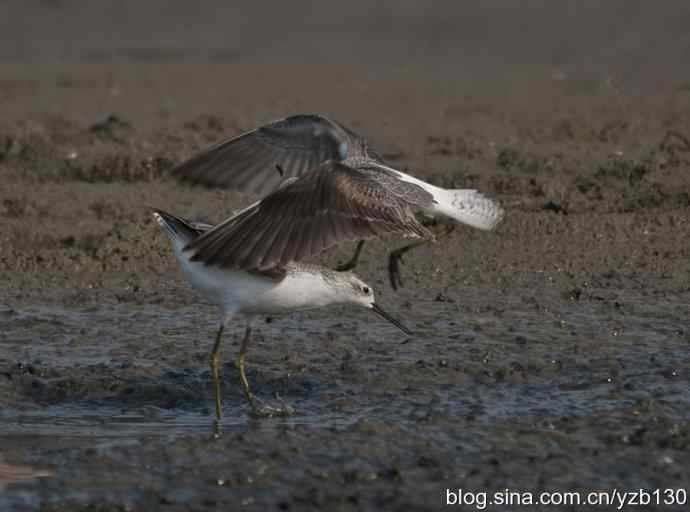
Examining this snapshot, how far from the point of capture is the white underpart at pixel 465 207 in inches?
296

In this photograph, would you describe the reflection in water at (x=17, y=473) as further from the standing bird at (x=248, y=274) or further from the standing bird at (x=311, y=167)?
the standing bird at (x=311, y=167)

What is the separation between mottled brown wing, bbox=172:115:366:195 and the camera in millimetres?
7791

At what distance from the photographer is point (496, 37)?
16.6m

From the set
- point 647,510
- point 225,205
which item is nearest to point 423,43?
point 225,205

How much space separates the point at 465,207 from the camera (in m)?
7.63

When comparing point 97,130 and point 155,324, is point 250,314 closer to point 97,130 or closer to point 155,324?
point 155,324

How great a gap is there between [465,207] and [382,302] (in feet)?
3.10

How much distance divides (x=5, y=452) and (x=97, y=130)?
5.72 metres

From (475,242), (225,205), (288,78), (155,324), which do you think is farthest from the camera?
(288,78)

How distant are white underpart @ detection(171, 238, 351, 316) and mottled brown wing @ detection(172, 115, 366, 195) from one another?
1.08 meters

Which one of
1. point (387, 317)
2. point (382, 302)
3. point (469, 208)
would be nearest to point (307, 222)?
point (387, 317)

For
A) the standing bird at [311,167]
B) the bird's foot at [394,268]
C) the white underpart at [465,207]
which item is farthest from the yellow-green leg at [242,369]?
the bird's foot at [394,268]

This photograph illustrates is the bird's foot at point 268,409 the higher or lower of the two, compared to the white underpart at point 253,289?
lower

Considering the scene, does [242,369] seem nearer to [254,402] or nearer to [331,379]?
[254,402]
